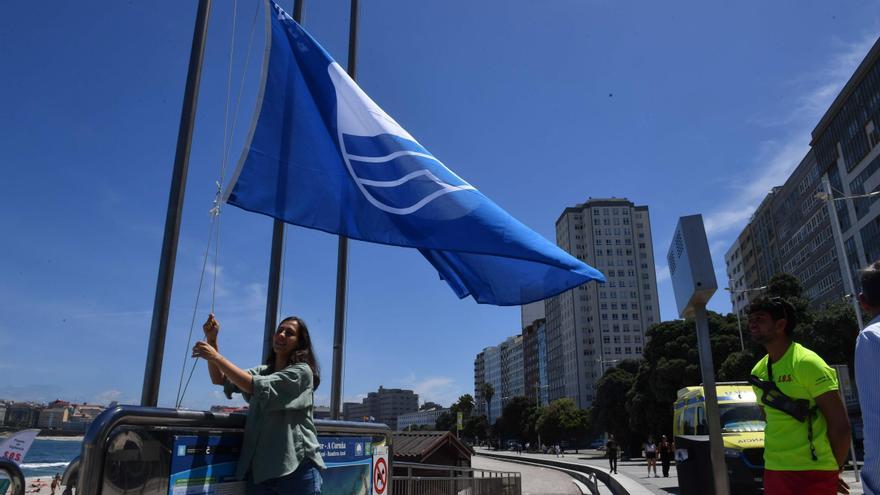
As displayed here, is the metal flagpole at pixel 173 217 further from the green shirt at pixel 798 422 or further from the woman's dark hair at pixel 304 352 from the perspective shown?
the green shirt at pixel 798 422

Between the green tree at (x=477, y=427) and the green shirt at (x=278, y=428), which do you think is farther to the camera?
the green tree at (x=477, y=427)

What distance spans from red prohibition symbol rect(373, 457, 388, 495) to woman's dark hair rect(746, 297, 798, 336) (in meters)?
2.92

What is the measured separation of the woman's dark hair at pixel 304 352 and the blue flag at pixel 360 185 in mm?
1972

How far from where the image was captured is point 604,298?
133m

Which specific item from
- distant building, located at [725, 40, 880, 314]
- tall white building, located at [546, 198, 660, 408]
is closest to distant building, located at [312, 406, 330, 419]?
distant building, located at [725, 40, 880, 314]

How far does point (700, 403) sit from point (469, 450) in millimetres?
7318

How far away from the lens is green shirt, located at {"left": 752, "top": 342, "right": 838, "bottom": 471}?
10.8 ft

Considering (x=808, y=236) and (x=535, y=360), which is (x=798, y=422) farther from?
(x=535, y=360)

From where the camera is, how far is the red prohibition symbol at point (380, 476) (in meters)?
4.83

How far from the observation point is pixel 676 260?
5039 mm

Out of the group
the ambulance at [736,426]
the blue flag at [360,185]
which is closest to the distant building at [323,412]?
the blue flag at [360,185]

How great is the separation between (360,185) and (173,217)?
64.1 inches

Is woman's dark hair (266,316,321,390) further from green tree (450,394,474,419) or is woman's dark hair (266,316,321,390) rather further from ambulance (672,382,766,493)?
green tree (450,394,474,419)

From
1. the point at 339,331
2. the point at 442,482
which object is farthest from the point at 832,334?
the point at 339,331
